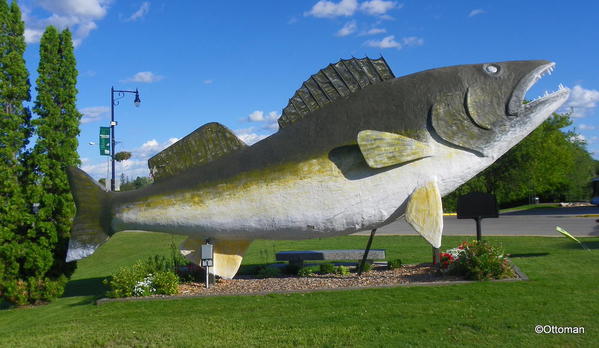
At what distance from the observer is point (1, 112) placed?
8.38 metres

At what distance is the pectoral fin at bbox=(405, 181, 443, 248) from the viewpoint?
21.5ft

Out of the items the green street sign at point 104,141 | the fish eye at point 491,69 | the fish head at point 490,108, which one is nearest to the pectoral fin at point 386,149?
the fish head at point 490,108

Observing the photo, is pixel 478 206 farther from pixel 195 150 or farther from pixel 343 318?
pixel 195 150

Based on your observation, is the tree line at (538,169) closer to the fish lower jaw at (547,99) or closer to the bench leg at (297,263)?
the bench leg at (297,263)

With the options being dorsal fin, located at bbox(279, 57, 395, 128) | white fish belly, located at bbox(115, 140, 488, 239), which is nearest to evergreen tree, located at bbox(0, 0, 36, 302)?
white fish belly, located at bbox(115, 140, 488, 239)

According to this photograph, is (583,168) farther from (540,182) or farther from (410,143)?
(410,143)

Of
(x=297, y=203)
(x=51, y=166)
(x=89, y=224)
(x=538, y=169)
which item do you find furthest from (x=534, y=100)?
(x=538, y=169)

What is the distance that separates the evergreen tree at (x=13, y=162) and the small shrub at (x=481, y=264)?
286 inches

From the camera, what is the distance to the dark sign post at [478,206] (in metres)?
9.86

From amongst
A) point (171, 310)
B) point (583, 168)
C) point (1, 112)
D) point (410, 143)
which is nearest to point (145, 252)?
point (1, 112)

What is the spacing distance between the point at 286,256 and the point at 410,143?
5194 millimetres

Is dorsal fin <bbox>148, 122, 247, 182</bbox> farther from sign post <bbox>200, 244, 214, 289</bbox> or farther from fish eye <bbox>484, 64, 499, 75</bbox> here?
fish eye <bbox>484, 64, 499, 75</bbox>

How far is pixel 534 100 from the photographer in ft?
21.5

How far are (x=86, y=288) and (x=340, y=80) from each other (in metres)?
6.89
